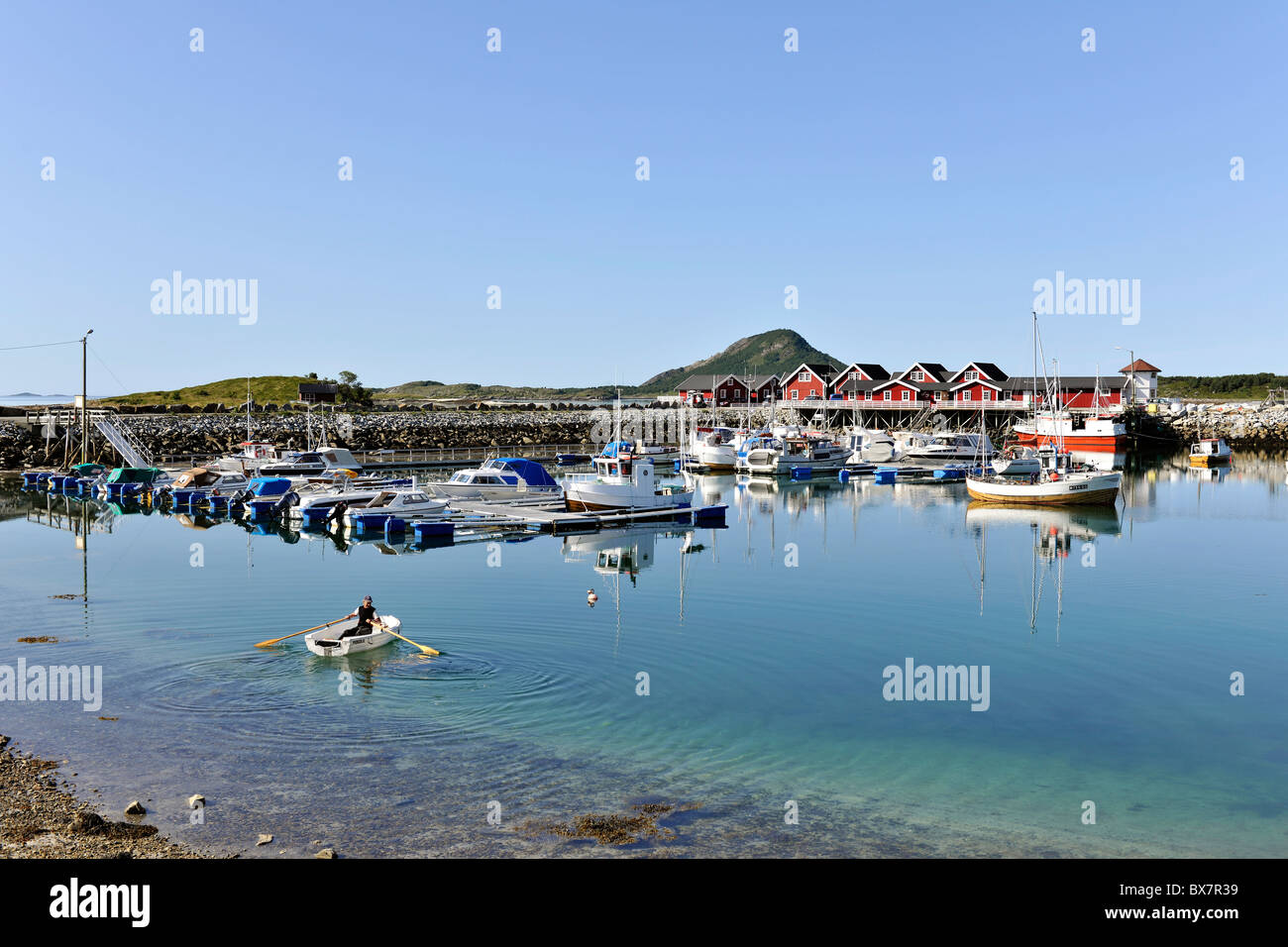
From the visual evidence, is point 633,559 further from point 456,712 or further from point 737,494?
point 737,494

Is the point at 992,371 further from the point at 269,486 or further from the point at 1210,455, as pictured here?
the point at 269,486

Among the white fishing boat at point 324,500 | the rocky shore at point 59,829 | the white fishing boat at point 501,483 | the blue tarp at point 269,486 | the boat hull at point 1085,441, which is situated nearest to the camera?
the rocky shore at point 59,829

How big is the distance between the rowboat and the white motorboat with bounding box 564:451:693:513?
31.2 metres

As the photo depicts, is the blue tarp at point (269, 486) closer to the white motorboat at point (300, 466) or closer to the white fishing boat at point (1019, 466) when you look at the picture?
the white motorboat at point (300, 466)

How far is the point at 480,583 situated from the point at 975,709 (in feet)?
66.0

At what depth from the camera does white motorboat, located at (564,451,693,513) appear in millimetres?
59000

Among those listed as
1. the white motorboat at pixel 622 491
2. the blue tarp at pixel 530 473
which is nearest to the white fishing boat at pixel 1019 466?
the white motorboat at pixel 622 491

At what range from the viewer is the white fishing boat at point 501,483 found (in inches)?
2537

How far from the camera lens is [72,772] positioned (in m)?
18.8

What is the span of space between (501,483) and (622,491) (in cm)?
977

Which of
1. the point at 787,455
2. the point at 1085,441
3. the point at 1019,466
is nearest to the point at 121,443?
the point at 787,455

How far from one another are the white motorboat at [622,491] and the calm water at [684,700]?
457 inches

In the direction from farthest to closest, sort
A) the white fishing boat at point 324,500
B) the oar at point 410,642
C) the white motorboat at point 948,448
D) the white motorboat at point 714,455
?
the white motorboat at point 948,448 → the white motorboat at point 714,455 → the white fishing boat at point 324,500 → the oar at point 410,642

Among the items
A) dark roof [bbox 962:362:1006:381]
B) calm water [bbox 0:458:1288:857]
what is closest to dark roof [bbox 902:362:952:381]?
dark roof [bbox 962:362:1006:381]
